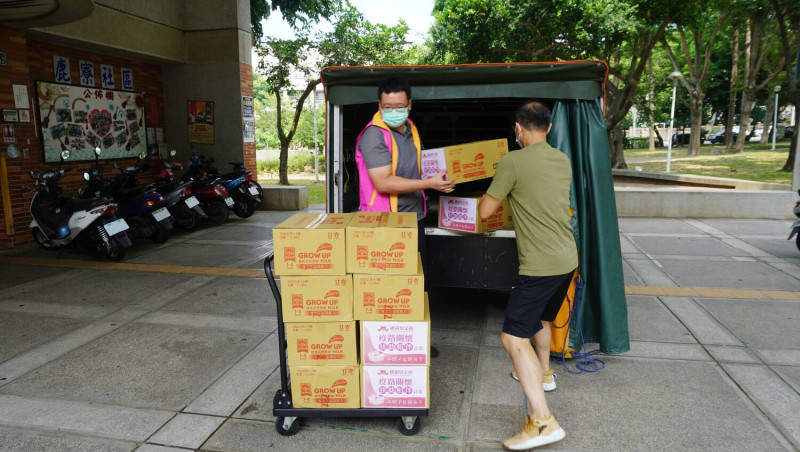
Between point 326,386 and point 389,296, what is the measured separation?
63 cm

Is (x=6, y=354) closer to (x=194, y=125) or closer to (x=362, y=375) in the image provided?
(x=362, y=375)

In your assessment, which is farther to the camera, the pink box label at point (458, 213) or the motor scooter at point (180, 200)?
the motor scooter at point (180, 200)

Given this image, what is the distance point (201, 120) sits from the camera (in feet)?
35.9

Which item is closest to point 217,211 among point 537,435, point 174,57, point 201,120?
point 201,120

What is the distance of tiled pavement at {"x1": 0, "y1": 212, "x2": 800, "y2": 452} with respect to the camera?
A: 302cm

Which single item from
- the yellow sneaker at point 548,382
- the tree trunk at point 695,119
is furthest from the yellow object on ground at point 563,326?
the tree trunk at point 695,119

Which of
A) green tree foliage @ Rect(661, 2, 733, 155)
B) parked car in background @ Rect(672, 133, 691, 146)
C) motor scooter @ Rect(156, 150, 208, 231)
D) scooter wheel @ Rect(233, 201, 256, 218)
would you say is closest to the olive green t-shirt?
motor scooter @ Rect(156, 150, 208, 231)

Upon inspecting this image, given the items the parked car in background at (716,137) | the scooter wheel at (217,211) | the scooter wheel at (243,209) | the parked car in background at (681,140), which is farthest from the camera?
the parked car in background at (716,137)

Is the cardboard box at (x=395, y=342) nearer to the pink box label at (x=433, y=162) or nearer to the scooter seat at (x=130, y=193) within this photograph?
the pink box label at (x=433, y=162)

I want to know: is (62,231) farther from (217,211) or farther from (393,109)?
(393,109)

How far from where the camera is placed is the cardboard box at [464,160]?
13.1 feet

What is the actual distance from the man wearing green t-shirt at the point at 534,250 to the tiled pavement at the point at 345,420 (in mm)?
241

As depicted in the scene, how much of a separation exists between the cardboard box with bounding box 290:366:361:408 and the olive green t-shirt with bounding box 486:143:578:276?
1.11m

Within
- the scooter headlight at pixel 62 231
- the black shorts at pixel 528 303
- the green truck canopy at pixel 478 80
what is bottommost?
the scooter headlight at pixel 62 231
